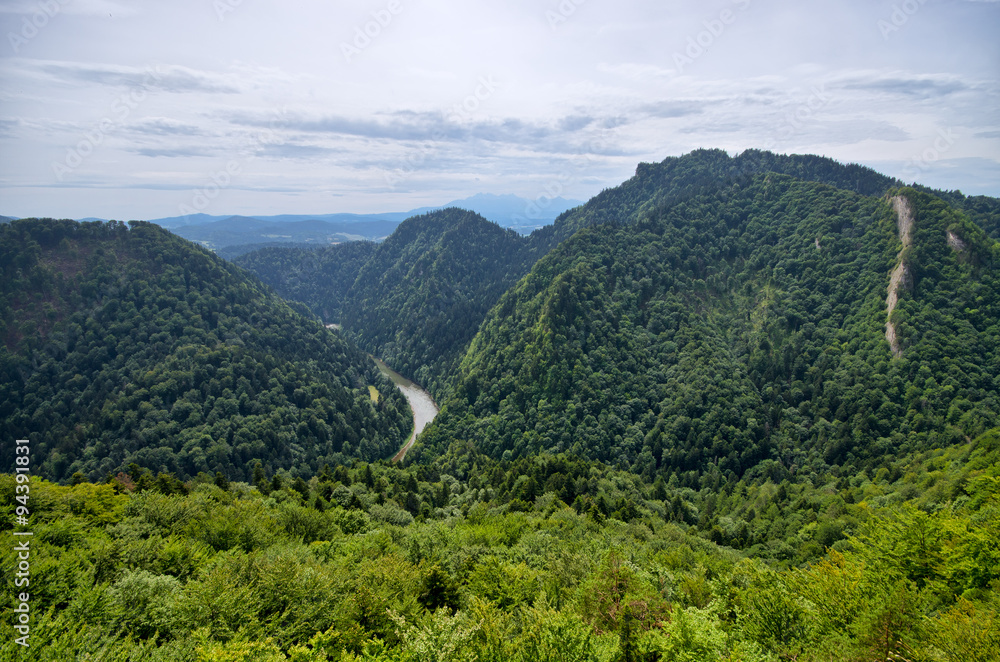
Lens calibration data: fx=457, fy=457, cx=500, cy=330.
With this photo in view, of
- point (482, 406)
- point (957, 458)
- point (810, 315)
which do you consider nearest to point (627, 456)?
point (482, 406)

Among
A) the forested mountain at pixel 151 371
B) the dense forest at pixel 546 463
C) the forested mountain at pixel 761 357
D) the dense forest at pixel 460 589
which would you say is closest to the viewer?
the dense forest at pixel 460 589

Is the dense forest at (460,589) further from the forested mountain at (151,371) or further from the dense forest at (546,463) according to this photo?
the forested mountain at (151,371)

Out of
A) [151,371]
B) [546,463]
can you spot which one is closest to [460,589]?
[546,463]

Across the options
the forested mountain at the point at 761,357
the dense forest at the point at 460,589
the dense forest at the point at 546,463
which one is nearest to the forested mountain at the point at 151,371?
the dense forest at the point at 546,463

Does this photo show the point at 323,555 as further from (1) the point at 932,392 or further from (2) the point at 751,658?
(1) the point at 932,392

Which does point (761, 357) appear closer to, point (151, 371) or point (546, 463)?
point (546, 463)

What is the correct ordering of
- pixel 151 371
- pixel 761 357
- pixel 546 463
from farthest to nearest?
pixel 761 357, pixel 151 371, pixel 546 463

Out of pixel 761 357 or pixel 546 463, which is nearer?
pixel 546 463
